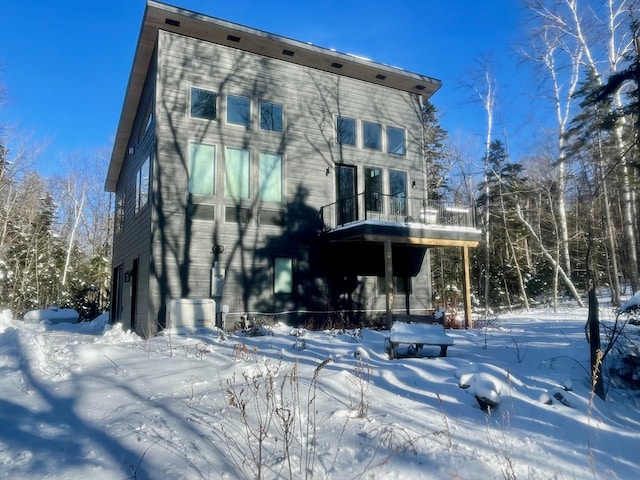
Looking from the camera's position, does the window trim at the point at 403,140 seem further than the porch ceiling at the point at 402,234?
Yes

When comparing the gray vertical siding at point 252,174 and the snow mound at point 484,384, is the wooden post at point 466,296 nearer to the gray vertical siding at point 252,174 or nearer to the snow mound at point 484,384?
the gray vertical siding at point 252,174

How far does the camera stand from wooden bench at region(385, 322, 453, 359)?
21.4 feet

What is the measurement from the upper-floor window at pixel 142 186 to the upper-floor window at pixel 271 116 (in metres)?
3.39

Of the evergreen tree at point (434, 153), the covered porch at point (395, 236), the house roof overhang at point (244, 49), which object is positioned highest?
the evergreen tree at point (434, 153)

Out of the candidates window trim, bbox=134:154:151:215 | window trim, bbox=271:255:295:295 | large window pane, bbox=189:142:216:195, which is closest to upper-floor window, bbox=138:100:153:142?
window trim, bbox=134:154:151:215

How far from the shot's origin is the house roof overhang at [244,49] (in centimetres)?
1142

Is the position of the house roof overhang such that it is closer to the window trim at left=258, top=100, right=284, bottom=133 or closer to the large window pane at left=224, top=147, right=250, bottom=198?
the window trim at left=258, top=100, right=284, bottom=133

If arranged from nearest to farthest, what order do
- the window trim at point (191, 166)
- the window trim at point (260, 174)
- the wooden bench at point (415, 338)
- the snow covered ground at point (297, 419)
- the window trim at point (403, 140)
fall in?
the snow covered ground at point (297, 419), the wooden bench at point (415, 338), the window trim at point (191, 166), the window trim at point (260, 174), the window trim at point (403, 140)

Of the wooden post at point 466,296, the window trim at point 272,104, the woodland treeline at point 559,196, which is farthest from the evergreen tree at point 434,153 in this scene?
the window trim at point 272,104

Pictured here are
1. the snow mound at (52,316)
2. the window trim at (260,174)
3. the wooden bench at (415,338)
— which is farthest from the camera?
the snow mound at (52,316)

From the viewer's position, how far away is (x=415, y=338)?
21.4 feet

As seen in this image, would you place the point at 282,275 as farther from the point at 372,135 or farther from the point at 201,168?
the point at 372,135

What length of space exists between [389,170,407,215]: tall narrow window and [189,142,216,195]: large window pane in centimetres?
583

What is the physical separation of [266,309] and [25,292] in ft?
53.5
